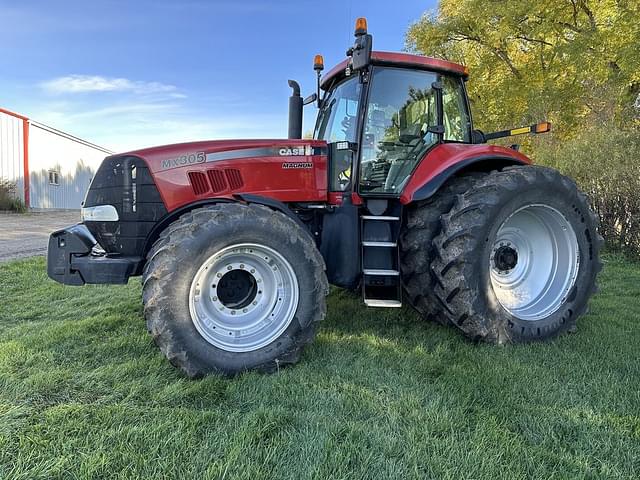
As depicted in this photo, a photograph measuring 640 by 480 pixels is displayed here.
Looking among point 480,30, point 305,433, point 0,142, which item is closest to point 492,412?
point 305,433

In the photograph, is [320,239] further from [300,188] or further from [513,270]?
[513,270]

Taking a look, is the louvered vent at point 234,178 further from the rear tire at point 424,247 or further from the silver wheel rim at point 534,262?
the silver wheel rim at point 534,262

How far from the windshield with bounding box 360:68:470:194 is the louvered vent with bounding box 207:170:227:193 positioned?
1153 millimetres

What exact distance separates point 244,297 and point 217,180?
901 mm

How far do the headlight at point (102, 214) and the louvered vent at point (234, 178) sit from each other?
33.8 inches

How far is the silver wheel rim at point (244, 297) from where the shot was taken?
2.96 metres

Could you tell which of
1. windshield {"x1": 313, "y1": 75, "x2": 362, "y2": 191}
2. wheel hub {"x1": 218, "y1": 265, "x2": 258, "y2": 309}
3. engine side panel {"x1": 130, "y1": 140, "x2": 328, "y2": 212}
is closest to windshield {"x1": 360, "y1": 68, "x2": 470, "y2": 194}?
windshield {"x1": 313, "y1": 75, "x2": 362, "y2": 191}

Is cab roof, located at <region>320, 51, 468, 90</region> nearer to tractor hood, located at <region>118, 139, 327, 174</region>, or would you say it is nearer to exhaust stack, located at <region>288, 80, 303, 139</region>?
exhaust stack, located at <region>288, 80, 303, 139</region>

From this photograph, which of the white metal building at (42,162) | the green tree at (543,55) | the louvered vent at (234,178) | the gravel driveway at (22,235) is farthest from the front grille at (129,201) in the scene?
the white metal building at (42,162)

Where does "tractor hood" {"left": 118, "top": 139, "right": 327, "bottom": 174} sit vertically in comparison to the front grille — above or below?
above

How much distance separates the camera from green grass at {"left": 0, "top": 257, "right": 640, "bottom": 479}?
6.46 feet

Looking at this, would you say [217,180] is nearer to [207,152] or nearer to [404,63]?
[207,152]

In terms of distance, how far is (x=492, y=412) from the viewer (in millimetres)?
2418

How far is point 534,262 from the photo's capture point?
156 inches
